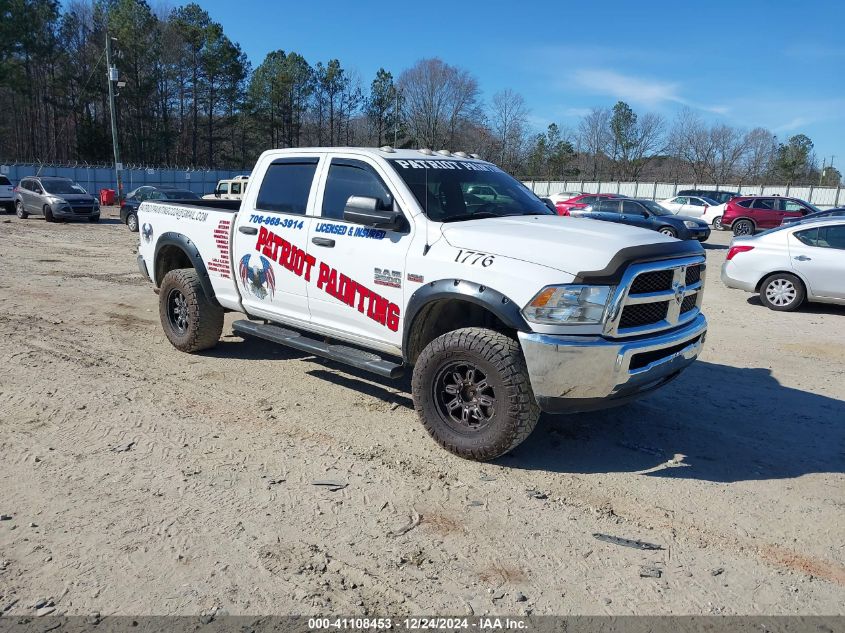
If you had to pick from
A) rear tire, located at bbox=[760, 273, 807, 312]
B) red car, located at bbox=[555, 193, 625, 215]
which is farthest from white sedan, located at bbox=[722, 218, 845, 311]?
red car, located at bbox=[555, 193, 625, 215]

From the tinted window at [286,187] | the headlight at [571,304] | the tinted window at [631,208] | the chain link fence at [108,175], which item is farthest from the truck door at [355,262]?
the chain link fence at [108,175]

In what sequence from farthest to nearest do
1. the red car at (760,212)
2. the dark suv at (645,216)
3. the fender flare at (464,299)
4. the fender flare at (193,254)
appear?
the red car at (760,212), the dark suv at (645,216), the fender flare at (193,254), the fender flare at (464,299)

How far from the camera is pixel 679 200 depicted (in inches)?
1180

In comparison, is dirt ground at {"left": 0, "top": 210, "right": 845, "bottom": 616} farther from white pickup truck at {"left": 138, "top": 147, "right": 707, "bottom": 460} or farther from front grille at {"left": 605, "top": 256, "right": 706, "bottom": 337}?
front grille at {"left": 605, "top": 256, "right": 706, "bottom": 337}

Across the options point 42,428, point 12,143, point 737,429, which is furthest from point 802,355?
point 12,143

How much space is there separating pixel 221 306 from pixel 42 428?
212 cm

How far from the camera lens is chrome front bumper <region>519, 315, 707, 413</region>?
3824 millimetres

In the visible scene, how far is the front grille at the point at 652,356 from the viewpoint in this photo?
4.00m

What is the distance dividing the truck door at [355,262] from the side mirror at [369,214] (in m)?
0.12

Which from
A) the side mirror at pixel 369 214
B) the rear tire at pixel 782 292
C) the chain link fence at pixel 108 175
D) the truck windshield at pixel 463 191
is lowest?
the rear tire at pixel 782 292

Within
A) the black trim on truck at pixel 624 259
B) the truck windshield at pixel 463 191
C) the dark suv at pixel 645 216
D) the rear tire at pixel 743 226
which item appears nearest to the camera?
the black trim on truck at pixel 624 259

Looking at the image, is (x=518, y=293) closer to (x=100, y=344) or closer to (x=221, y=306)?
(x=221, y=306)

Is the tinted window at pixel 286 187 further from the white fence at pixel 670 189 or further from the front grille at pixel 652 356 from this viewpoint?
the white fence at pixel 670 189

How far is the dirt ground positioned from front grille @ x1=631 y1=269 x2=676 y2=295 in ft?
→ 4.12
